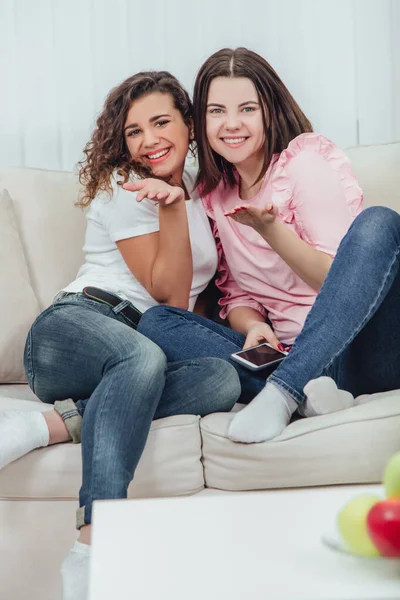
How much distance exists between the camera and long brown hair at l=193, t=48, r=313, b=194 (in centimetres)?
190

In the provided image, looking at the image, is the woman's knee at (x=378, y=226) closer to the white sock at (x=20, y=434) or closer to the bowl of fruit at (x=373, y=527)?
the white sock at (x=20, y=434)

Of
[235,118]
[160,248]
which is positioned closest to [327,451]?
[160,248]

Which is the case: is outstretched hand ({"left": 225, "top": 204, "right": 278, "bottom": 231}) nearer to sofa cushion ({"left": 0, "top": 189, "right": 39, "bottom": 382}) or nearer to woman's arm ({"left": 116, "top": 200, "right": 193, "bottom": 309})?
woman's arm ({"left": 116, "top": 200, "right": 193, "bottom": 309})

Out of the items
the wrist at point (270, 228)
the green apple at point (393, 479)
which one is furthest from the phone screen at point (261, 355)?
the green apple at point (393, 479)

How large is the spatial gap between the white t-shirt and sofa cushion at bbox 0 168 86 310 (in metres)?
0.13

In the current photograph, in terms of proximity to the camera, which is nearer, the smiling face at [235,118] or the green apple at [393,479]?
the green apple at [393,479]

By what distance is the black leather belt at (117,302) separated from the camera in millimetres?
1783

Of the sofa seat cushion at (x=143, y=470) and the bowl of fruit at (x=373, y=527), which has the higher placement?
the bowl of fruit at (x=373, y=527)

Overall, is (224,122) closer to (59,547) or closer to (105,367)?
(105,367)

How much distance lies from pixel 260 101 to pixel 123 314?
607 millimetres

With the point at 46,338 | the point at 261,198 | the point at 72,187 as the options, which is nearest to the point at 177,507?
the point at 46,338

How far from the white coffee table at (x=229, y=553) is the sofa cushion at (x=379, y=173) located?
1.30 metres

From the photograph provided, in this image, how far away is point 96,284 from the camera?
1.84m

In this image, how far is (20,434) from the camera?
1.49 meters
